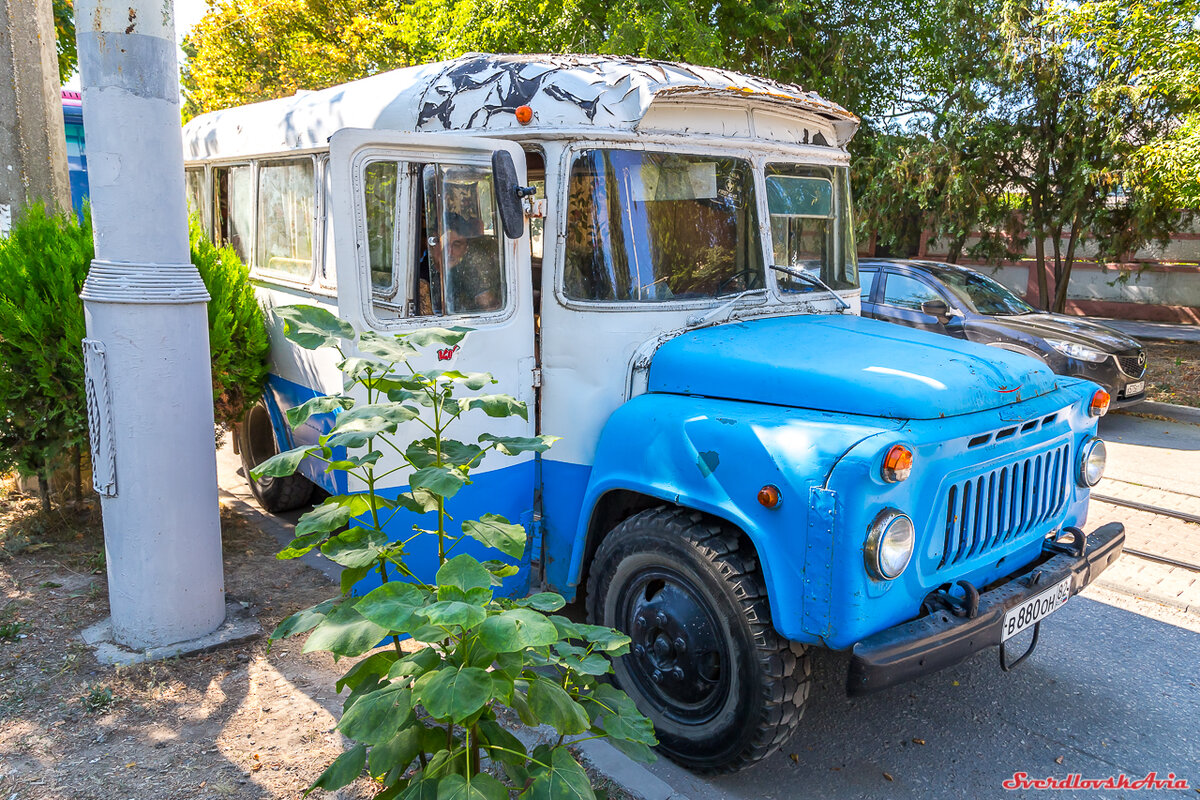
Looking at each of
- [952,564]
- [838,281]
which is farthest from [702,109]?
[952,564]

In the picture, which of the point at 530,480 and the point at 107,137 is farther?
the point at 530,480

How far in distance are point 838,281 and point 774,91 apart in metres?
1.09

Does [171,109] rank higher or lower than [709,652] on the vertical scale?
higher

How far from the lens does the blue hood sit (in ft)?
10.7

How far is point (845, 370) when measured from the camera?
3.39m

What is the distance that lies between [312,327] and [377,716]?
1310 mm

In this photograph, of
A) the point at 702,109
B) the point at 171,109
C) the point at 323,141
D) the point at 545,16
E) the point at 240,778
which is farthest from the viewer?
the point at 545,16

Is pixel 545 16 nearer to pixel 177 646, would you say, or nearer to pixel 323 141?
pixel 323 141

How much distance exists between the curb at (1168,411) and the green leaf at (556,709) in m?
9.93

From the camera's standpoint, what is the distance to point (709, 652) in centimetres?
330

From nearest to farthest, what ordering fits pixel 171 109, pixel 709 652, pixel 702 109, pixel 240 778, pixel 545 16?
pixel 240 778 → pixel 709 652 → pixel 171 109 → pixel 702 109 → pixel 545 16

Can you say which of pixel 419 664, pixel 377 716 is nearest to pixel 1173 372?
pixel 419 664

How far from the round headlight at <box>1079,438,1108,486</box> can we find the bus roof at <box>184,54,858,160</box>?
2.00m

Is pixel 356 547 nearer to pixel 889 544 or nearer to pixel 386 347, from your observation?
pixel 386 347
